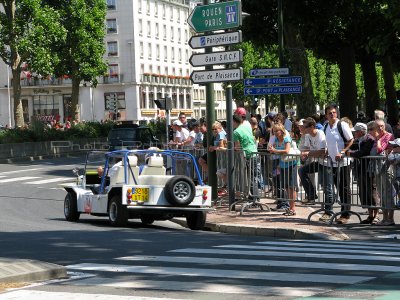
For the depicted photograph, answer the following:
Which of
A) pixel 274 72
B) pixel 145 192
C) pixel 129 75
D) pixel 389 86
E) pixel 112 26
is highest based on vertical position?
pixel 112 26

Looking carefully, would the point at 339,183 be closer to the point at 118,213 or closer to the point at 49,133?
the point at 118,213

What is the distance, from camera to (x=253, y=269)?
11.1 m

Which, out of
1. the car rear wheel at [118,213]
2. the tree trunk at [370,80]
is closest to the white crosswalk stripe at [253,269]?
the car rear wheel at [118,213]

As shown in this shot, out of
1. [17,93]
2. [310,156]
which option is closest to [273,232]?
[310,156]

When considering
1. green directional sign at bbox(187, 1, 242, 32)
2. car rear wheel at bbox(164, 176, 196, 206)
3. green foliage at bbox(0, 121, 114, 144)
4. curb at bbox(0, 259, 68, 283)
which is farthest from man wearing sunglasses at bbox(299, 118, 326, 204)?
green foliage at bbox(0, 121, 114, 144)

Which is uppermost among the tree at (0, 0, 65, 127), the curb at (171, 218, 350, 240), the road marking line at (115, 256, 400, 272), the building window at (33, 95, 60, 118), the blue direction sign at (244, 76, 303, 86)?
the tree at (0, 0, 65, 127)

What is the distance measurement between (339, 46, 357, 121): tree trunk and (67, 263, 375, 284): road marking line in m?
37.1

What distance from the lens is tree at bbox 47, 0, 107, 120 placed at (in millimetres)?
71938

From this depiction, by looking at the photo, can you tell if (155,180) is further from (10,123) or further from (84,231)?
(10,123)

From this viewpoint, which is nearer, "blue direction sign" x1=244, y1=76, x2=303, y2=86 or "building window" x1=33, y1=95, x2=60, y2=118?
"blue direction sign" x1=244, y1=76, x2=303, y2=86

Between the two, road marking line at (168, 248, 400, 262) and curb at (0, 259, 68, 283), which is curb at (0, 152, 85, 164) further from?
curb at (0, 259, 68, 283)

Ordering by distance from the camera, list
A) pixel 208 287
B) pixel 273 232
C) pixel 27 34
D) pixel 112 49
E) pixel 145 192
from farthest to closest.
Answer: pixel 112 49
pixel 27 34
pixel 145 192
pixel 273 232
pixel 208 287

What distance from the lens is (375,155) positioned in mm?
17438

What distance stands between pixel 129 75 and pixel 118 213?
96.6 m
